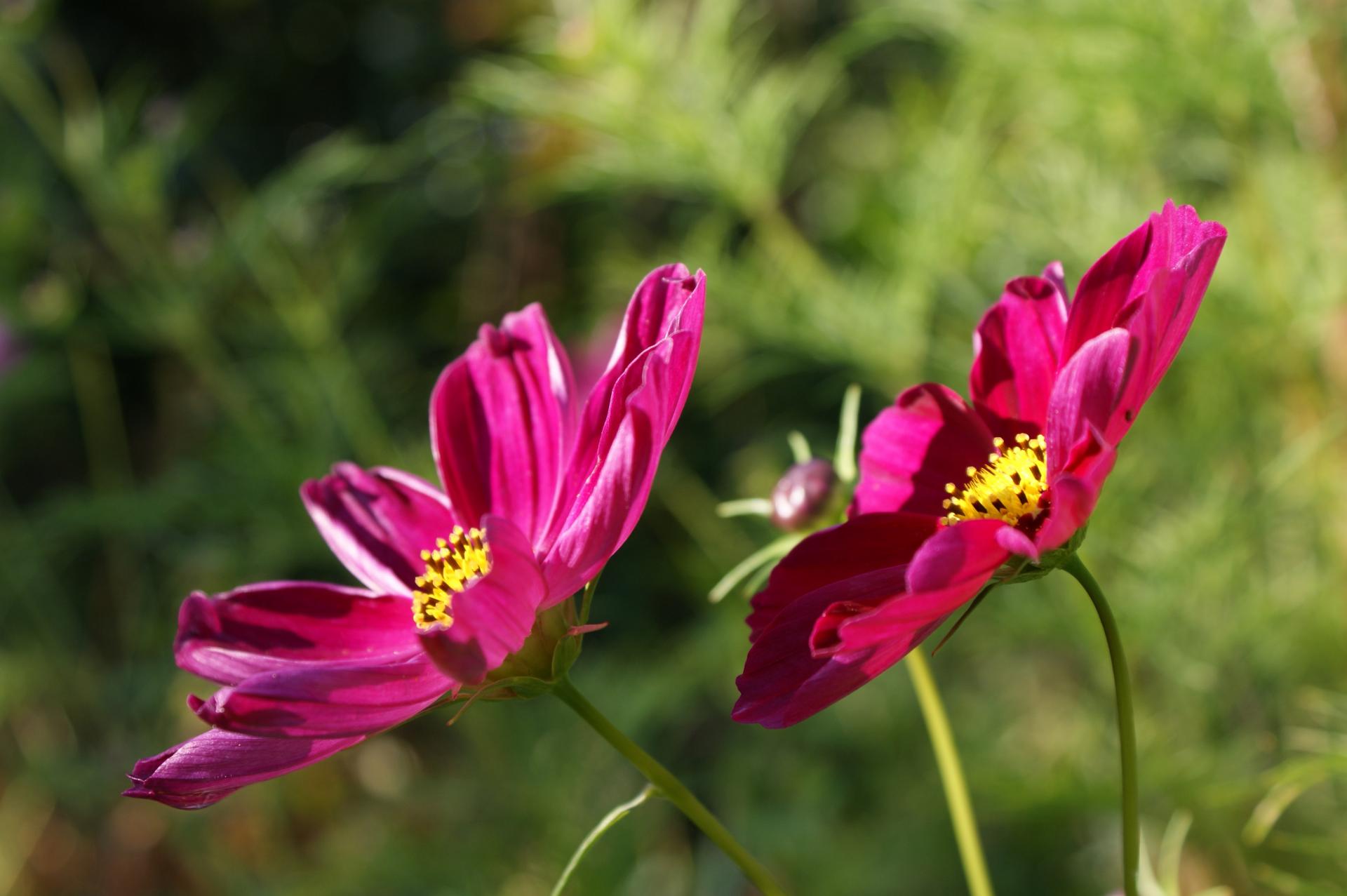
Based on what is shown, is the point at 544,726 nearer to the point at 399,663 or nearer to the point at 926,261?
the point at 926,261

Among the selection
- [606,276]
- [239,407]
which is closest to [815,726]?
[606,276]

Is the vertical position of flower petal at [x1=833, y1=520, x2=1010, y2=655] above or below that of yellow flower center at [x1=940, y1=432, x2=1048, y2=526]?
above

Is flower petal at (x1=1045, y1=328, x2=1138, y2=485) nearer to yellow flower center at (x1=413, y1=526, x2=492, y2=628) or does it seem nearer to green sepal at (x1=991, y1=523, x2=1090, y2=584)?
green sepal at (x1=991, y1=523, x2=1090, y2=584)

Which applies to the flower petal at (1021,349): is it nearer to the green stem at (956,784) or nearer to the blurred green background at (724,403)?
the green stem at (956,784)

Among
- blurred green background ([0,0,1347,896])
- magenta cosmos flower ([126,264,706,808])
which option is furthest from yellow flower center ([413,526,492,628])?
blurred green background ([0,0,1347,896])

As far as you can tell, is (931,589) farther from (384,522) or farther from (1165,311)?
(384,522)

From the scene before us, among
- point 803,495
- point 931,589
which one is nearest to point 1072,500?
point 931,589

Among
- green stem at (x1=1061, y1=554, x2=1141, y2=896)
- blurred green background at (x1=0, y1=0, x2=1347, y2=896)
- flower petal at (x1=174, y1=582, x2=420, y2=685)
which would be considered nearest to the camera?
green stem at (x1=1061, y1=554, x2=1141, y2=896)

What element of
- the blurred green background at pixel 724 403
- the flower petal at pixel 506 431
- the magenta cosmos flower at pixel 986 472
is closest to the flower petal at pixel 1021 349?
the magenta cosmos flower at pixel 986 472
